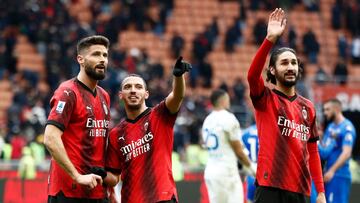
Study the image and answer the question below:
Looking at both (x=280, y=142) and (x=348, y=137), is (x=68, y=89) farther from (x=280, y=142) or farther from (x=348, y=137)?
(x=348, y=137)

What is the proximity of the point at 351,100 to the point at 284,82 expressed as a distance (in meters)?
17.7

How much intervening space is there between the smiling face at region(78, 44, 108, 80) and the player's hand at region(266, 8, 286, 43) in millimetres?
1459

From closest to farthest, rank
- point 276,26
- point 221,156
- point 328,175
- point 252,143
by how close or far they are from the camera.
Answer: point 276,26 → point 328,175 → point 221,156 → point 252,143

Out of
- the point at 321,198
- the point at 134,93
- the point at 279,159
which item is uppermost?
the point at 134,93

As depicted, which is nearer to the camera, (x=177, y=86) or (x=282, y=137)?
(x=177, y=86)

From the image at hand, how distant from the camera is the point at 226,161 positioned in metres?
13.6

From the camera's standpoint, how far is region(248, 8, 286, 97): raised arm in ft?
27.0

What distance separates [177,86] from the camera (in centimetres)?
841

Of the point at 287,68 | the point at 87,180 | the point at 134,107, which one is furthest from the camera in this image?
the point at 134,107

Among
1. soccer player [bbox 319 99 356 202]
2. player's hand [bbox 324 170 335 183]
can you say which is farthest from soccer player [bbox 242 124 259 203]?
player's hand [bbox 324 170 335 183]

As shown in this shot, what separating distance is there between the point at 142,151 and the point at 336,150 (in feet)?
18.3

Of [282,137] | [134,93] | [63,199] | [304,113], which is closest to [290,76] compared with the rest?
[304,113]

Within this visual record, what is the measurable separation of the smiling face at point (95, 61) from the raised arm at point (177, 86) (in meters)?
0.64

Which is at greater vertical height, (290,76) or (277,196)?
(290,76)
